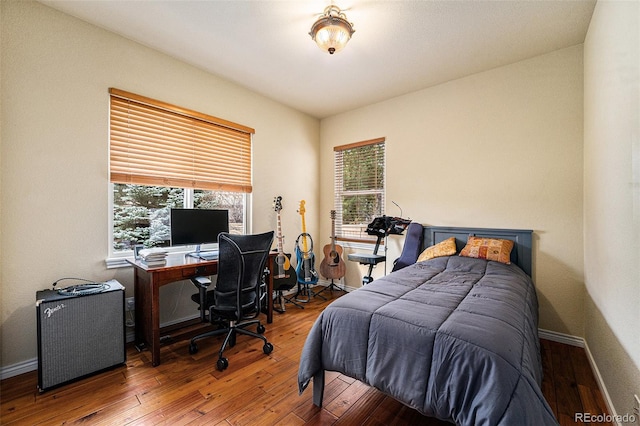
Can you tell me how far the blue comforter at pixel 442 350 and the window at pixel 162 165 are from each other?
6.99 ft

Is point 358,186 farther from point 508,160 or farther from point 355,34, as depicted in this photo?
point 355,34

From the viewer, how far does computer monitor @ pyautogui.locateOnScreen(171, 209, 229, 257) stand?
2682 mm

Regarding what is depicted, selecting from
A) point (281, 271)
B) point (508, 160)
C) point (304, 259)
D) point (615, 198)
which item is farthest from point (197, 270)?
point (508, 160)

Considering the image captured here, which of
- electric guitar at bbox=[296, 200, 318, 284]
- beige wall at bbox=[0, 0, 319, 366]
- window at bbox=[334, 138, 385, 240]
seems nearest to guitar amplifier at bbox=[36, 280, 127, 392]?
beige wall at bbox=[0, 0, 319, 366]

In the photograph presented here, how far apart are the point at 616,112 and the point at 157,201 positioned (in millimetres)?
3765

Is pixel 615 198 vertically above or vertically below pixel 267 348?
above

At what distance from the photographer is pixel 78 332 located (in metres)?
1.98

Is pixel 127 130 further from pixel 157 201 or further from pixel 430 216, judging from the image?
pixel 430 216

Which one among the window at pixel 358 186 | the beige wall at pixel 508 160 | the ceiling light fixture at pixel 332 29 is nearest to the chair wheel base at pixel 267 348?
the beige wall at pixel 508 160

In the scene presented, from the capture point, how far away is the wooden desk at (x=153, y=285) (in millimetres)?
2227

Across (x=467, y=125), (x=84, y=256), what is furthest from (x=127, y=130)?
(x=467, y=125)

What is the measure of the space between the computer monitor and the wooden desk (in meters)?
0.20

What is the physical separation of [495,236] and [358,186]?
6.48 ft

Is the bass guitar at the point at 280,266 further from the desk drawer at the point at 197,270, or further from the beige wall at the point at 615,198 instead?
the beige wall at the point at 615,198
